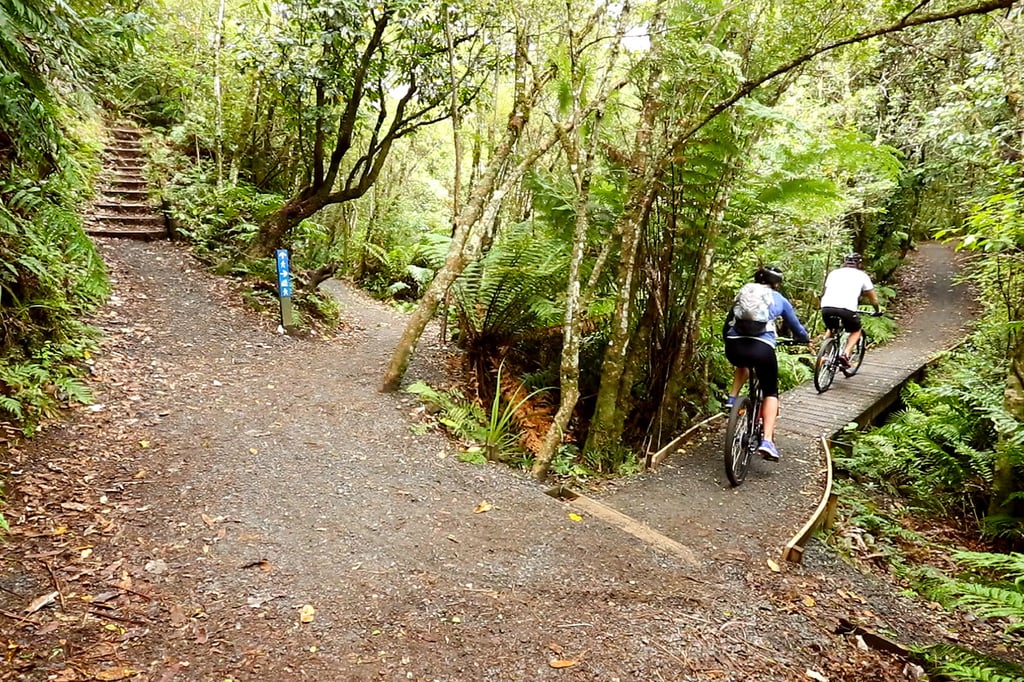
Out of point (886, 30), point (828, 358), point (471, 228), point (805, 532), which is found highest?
point (886, 30)

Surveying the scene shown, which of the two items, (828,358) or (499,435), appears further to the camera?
(828,358)

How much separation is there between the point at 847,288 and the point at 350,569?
26.6 ft

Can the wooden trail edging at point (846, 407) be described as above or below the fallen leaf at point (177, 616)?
above

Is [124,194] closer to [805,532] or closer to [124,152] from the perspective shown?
[124,152]

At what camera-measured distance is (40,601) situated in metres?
2.64

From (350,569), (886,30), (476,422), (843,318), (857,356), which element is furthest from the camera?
(857,356)

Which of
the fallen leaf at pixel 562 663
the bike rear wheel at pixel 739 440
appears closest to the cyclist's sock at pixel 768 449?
the bike rear wheel at pixel 739 440

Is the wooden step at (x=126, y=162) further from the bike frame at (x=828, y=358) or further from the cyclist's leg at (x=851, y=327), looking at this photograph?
the cyclist's leg at (x=851, y=327)

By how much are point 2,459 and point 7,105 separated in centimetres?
214

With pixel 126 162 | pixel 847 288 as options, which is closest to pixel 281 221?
pixel 126 162

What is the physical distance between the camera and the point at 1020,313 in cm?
582

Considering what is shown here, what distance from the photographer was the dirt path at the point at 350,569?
2627 millimetres

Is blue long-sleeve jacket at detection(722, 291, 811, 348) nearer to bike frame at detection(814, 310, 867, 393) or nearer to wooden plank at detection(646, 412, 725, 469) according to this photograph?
wooden plank at detection(646, 412, 725, 469)

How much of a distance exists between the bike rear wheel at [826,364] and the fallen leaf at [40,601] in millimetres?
8925
